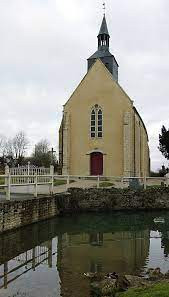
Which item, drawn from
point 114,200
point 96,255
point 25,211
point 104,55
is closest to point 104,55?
point 104,55

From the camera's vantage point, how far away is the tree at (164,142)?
136 feet

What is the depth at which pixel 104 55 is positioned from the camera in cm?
3388

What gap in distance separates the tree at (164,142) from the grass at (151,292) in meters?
35.8

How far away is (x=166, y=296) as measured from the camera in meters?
5.47

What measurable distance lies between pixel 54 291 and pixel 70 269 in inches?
64.6

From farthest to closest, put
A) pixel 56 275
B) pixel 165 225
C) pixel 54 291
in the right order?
1. pixel 165 225
2. pixel 56 275
3. pixel 54 291

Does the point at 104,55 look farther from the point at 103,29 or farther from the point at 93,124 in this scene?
the point at 93,124

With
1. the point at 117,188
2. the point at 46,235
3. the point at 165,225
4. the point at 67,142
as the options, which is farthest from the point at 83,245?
the point at 67,142

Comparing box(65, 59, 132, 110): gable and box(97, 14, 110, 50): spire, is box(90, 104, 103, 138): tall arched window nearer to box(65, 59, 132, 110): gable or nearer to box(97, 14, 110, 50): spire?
box(65, 59, 132, 110): gable

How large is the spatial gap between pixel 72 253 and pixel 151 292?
5065mm

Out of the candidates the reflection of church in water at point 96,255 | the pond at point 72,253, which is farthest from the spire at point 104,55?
the reflection of church in water at point 96,255

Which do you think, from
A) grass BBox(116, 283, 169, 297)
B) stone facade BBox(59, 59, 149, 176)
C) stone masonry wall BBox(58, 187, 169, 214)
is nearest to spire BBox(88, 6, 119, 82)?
stone facade BBox(59, 59, 149, 176)

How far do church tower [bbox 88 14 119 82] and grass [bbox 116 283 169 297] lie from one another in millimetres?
27684

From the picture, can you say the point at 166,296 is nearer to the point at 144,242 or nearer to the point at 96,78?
the point at 144,242
